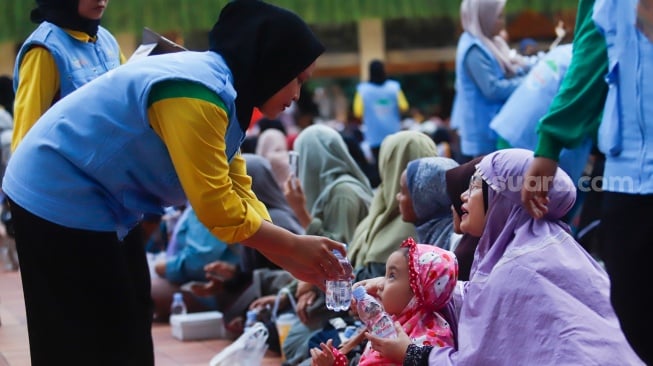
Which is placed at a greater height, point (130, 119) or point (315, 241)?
point (130, 119)

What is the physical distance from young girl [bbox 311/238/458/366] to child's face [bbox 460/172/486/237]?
0.45 ft

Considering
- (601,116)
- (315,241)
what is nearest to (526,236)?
(601,116)

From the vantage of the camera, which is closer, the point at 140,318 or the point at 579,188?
the point at 140,318

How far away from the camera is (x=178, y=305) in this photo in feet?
21.6

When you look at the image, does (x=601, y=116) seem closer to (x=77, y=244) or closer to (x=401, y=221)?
(x=77, y=244)

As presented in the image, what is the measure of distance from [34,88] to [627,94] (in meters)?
2.17

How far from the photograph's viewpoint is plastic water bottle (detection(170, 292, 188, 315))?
6562mm

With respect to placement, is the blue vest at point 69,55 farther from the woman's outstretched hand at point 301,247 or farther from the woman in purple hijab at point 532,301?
the woman in purple hijab at point 532,301

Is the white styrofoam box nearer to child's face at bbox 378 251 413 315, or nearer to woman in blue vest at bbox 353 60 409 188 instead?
child's face at bbox 378 251 413 315

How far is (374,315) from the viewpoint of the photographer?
332 cm

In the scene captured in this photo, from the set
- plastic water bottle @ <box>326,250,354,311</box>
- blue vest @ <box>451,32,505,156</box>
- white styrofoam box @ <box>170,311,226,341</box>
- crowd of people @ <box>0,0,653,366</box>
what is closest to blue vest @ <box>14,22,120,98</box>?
crowd of people @ <box>0,0,653,366</box>

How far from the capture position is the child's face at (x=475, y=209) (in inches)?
131

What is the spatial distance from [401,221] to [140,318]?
1.98 metres

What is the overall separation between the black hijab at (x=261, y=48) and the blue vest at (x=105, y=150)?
0.14 feet
